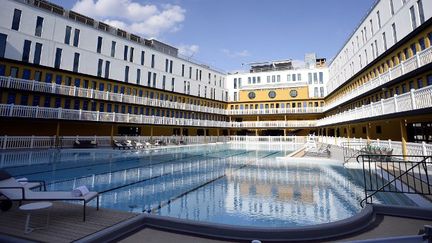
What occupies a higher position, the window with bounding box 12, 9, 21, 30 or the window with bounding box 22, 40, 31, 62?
the window with bounding box 12, 9, 21, 30

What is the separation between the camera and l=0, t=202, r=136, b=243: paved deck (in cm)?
426

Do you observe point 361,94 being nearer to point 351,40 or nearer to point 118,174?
point 351,40

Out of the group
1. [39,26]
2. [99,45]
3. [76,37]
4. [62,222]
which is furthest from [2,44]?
[62,222]

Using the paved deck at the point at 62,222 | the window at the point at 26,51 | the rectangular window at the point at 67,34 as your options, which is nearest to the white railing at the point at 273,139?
the rectangular window at the point at 67,34

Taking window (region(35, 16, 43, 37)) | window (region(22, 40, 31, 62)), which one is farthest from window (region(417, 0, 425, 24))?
window (region(22, 40, 31, 62))

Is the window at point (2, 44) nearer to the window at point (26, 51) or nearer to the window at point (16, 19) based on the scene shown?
the window at point (16, 19)

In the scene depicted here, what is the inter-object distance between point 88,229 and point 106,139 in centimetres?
2427

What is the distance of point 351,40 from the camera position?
30547 mm

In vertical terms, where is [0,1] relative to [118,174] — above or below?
above

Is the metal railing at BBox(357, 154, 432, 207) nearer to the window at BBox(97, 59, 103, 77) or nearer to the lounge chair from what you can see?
the lounge chair

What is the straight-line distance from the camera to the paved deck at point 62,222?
4262 mm

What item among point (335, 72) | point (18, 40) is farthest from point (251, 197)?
point (335, 72)

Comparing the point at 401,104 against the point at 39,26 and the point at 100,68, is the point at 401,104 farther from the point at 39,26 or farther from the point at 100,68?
the point at 39,26

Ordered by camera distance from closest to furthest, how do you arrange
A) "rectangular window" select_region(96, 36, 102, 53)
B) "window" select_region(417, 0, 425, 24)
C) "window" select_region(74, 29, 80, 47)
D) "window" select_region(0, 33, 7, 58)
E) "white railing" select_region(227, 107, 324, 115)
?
"window" select_region(417, 0, 425, 24) → "window" select_region(0, 33, 7, 58) → "window" select_region(74, 29, 80, 47) → "rectangular window" select_region(96, 36, 102, 53) → "white railing" select_region(227, 107, 324, 115)
